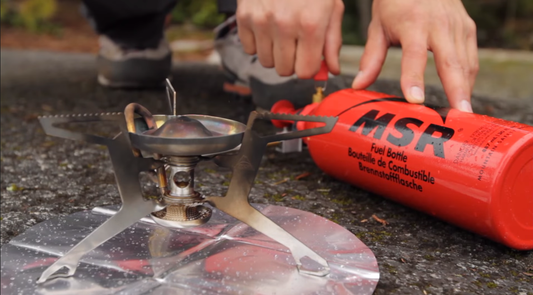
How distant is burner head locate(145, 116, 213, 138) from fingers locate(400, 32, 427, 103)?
0.63 meters

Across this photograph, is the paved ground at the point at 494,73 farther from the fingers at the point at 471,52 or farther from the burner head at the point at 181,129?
the burner head at the point at 181,129

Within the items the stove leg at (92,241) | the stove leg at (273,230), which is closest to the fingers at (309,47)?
the stove leg at (273,230)

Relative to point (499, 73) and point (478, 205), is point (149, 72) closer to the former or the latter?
point (478, 205)

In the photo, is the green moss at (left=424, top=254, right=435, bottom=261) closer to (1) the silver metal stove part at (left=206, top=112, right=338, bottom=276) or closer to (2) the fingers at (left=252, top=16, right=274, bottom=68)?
(1) the silver metal stove part at (left=206, top=112, right=338, bottom=276)

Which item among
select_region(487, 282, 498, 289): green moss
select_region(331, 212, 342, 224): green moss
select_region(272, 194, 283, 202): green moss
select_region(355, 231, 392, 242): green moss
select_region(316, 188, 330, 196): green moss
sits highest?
select_region(487, 282, 498, 289): green moss

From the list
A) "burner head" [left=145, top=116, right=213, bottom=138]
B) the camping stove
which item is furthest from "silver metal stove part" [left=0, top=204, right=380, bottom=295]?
"burner head" [left=145, top=116, right=213, bottom=138]

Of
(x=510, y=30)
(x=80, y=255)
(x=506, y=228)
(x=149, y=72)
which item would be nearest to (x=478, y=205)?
(x=506, y=228)

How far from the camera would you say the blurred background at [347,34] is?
3.92 meters

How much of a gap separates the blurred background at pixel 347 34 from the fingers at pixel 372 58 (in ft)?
5.64

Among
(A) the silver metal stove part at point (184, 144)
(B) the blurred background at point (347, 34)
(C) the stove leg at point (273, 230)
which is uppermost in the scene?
(A) the silver metal stove part at point (184, 144)

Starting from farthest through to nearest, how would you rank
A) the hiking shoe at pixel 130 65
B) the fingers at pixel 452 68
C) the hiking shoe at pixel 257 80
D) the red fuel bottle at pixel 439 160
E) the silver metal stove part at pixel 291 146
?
the hiking shoe at pixel 130 65 < the hiking shoe at pixel 257 80 < the silver metal stove part at pixel 291 146 < the fingers at pixel 452 68 < the red fuel bottle at pixel 439 160

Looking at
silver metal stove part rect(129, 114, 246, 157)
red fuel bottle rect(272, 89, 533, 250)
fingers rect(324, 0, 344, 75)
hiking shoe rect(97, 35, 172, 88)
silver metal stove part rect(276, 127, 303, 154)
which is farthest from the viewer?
hiking shoe rect(97, 35, 172, 88)

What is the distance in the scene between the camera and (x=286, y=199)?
4.35ft

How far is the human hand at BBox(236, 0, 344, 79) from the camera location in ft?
4.26
